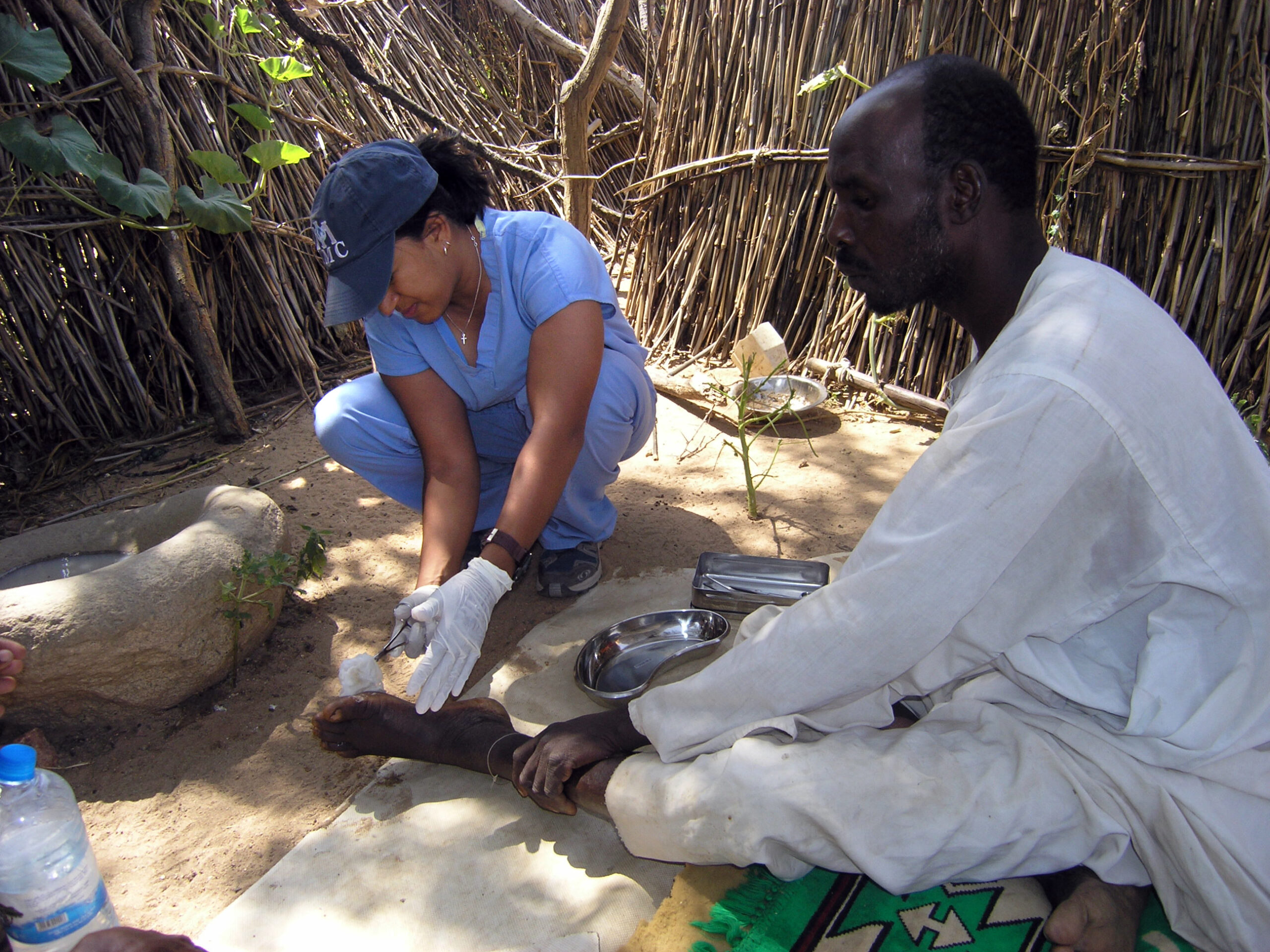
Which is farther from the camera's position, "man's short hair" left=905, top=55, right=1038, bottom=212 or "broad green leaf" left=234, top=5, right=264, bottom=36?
"broad green leaf" left=234, top=5, right=264, bottom=36

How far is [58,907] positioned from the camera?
1110mm

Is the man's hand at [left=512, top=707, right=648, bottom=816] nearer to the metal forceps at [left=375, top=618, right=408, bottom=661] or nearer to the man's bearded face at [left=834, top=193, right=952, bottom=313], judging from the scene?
the metal forceps at [left=375, top=618, right=408, bottom=661]

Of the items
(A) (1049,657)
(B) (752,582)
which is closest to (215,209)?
(B) (752,582)

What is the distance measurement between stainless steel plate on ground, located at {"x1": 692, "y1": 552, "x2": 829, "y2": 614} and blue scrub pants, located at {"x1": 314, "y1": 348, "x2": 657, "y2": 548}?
15.7 inches

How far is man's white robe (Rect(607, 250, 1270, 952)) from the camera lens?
1067mm

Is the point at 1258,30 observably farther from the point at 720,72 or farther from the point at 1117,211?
the point at 720,72

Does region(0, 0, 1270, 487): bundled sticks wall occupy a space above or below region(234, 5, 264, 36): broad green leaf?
below

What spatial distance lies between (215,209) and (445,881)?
258cm

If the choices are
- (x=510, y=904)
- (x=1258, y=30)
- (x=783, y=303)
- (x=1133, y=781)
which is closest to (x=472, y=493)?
(x=510, y=904)

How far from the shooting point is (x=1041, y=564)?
115 centimetres

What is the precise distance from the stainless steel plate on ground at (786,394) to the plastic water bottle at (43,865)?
2398 millimetres

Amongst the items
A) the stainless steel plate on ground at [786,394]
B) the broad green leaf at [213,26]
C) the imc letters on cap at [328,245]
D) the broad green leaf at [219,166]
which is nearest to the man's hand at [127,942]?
the imc letters on cap at [328,245]

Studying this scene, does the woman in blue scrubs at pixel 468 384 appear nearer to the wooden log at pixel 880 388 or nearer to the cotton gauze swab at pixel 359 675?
the cotton gauze swab at pixel 359 675

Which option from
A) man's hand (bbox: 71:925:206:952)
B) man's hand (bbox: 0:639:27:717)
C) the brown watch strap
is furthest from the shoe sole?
man's hand (bbox: 71:925:206:952)
